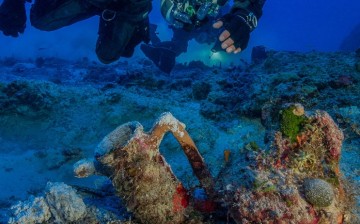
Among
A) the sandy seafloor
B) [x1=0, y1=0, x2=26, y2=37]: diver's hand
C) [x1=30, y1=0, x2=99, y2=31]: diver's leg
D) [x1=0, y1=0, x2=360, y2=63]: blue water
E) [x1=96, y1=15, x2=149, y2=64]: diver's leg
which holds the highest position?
[x1=0, y1=0, x2=360, y2=63]: blue water

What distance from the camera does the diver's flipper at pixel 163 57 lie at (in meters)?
9.34

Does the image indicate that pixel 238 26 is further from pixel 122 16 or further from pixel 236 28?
pixel 122 16

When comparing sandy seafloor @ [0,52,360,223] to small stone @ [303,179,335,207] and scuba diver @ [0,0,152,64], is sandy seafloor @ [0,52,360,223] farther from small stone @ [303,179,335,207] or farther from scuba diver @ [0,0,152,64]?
small stone @ [303,179,335,207]

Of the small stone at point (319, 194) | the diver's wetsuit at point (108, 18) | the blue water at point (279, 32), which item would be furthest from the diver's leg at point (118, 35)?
the blue water at point (279, 32)

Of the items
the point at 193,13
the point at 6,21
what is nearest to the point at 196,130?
the point at 193,13

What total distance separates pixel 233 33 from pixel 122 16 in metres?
2.75

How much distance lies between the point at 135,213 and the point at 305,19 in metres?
74.2

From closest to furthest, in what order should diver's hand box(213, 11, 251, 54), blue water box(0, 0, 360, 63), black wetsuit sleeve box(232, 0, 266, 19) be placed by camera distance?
diver's hand box(213, 11, 251, 54) → black wetsuit sleeve box(232, 0, 266, 19) → blue water box(0, 0, 360, 63)

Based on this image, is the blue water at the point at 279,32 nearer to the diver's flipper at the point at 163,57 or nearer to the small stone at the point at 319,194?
the diver's flipper at the point at 163,57

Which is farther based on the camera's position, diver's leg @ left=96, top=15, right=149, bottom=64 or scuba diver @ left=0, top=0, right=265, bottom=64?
diver's leg @ left=96, top=15, right=149, bottom=64

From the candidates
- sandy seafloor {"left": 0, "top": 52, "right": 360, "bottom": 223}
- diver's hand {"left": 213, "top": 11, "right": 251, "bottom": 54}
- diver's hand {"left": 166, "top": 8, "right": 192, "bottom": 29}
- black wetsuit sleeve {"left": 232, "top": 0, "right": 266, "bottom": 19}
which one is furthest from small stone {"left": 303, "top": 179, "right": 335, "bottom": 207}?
diver's hand {"left": 166, "top": 8, "right": 192, "bottom": 29}

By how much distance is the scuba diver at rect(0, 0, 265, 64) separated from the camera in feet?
13.8

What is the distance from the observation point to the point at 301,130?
78.7 inches

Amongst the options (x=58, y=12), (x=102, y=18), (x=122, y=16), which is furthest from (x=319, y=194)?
(x=58, y=12)
